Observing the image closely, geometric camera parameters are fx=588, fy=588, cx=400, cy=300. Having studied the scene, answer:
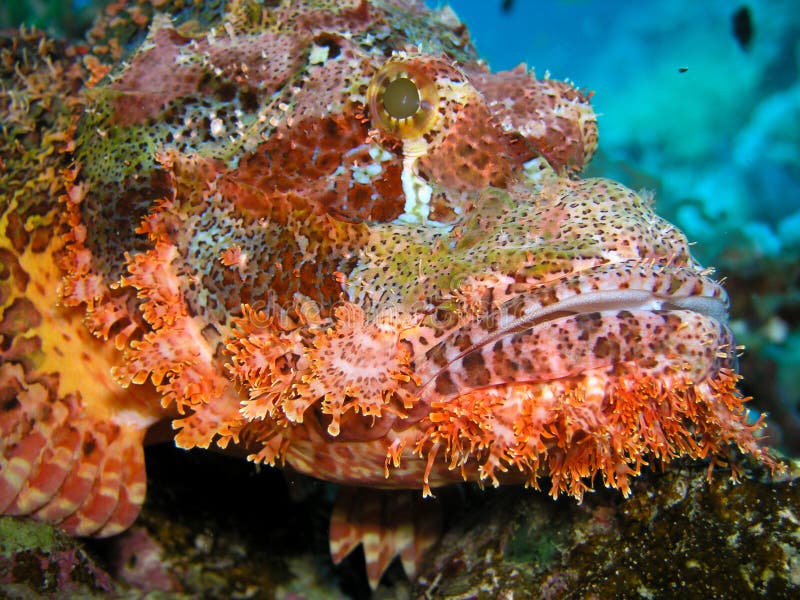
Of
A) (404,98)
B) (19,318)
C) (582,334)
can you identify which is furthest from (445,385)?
(19,318)

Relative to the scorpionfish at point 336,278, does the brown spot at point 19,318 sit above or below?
below

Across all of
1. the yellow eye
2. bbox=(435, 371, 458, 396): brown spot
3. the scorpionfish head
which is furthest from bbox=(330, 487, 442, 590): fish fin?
the yellow eye

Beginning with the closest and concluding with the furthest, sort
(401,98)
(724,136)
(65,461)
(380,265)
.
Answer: (380,265), (401,98), (65,461), (724,136)

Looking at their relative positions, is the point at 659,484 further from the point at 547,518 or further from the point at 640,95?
the point at 640,95

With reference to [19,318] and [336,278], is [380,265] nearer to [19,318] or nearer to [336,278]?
[336,278]

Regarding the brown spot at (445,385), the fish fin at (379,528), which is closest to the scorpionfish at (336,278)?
the brown spot at (445,385)

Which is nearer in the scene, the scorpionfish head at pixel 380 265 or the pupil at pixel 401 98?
the scorpionfish head at pixel 380 265

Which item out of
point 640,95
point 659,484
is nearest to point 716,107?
point 640,95

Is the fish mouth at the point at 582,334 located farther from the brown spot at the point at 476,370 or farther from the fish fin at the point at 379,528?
the fish fin at the point at 379,528
